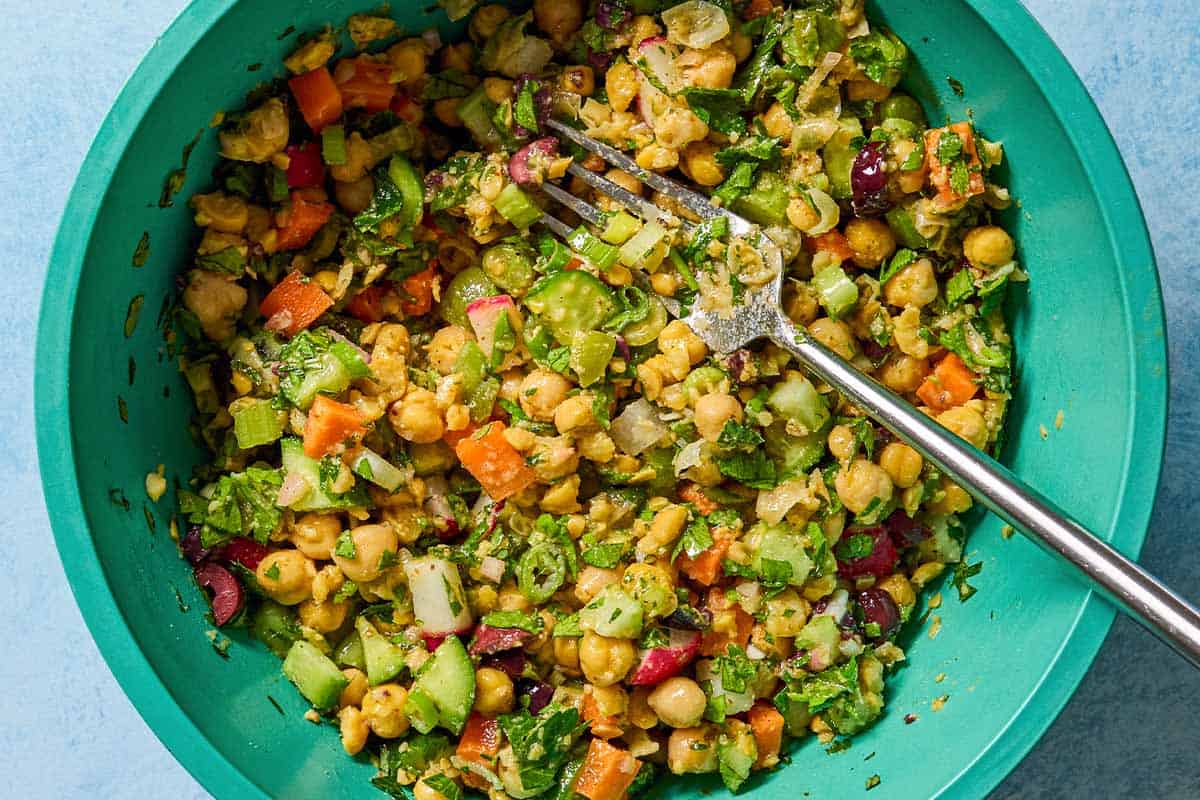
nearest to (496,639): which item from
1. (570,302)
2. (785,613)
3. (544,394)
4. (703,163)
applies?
(544,394)

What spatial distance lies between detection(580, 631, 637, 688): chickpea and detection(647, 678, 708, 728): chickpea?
0.14 meters

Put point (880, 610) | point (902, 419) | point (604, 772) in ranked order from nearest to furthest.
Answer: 1. point (902, 419)
2. point (604, 772)
3. point (880, 610)

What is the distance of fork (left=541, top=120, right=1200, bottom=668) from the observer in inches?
91.1

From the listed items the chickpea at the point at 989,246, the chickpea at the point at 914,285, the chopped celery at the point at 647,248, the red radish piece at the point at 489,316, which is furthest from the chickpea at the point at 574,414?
the chickpea at the point at 989,246

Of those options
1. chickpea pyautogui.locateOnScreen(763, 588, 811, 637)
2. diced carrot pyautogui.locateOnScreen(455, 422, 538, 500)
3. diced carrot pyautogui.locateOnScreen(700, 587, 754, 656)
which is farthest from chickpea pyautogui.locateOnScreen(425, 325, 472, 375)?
chickpea pyautogui.locateOnScreen(763, 588, 811, 637)

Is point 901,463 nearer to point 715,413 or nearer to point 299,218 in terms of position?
point 715,413

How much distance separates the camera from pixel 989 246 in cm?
287

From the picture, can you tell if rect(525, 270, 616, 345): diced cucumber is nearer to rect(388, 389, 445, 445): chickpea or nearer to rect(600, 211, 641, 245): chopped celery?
rect(600, 211, 641, 245): chopped celery

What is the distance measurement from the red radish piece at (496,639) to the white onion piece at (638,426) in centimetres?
56

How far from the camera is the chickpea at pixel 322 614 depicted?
3.02 m

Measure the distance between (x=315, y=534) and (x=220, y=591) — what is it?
29cm

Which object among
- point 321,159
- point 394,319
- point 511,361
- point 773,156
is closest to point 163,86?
point 321,159

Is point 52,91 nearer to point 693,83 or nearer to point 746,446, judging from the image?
point 693,83

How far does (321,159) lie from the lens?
9.87 ft
